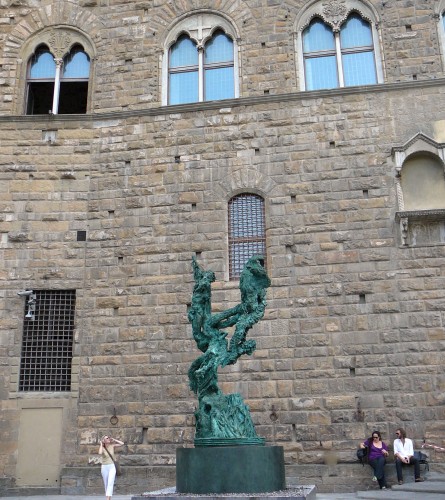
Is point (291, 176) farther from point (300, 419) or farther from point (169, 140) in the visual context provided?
point (300, 419)

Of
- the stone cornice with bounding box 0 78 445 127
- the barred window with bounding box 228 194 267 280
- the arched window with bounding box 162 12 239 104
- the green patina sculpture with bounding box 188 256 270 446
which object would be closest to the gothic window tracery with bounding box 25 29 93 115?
the stone cornice with bounding box 0 78 445 127

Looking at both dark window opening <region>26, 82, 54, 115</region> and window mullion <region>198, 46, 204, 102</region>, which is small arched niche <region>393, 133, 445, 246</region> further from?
dark window opening <region>26, 82, 54, 115</region>

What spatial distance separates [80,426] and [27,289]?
3.06m

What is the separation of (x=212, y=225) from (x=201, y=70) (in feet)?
12.7

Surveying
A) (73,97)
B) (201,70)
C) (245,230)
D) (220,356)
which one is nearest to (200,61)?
(201,70)

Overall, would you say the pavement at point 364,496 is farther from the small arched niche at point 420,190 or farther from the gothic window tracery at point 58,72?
the gothic window tracery at point 58,72

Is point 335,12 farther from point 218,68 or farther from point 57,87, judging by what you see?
point 57,87

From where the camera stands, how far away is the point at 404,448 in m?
10.8

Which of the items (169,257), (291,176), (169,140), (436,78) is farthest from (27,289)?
(436,78)

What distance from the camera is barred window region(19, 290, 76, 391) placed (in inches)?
504

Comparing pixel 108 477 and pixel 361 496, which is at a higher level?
pixel 108 477

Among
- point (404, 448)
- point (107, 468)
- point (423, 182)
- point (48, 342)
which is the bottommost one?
point (107, 468)

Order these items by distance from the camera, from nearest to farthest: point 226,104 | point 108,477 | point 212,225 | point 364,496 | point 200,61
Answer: point 108,477, point 364,496, point 212,225, point 226,104, point 200,61

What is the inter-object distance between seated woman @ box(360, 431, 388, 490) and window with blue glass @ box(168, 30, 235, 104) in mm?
7896
